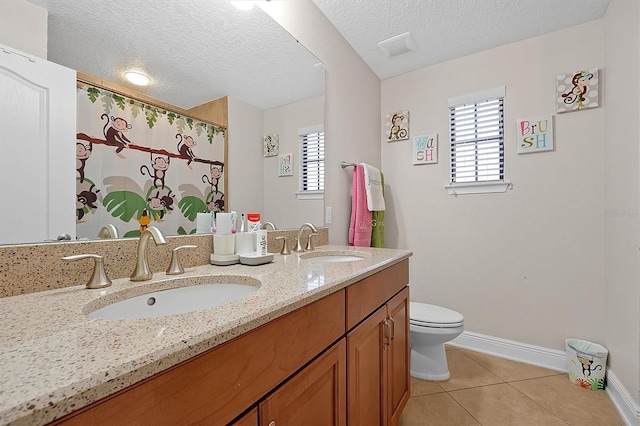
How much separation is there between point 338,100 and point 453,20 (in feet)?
3.00

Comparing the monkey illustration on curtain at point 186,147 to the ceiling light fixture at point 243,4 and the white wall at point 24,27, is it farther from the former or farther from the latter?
the ceiling light fixture at point 243,4

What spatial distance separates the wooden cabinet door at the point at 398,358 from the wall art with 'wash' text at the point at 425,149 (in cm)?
135

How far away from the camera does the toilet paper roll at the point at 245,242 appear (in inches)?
45.4

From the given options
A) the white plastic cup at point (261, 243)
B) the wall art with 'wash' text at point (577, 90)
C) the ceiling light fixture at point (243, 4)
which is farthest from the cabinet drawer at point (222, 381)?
the wall art with 'wash' text at point (577, 90)

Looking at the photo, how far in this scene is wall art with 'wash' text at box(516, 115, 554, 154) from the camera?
200 centimetres

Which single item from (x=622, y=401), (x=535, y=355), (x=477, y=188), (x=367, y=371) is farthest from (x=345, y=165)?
(x=622, y=401)

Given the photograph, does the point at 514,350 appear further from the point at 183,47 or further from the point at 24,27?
the point at 24,27

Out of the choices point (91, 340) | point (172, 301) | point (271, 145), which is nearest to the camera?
point (91, 340)

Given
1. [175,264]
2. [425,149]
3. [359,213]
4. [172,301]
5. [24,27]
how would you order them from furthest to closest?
1. [425,149]
2. [359,213]
3. [175,264]
4. [172,301]
5. [24,27]

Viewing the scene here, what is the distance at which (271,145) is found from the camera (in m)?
1.51

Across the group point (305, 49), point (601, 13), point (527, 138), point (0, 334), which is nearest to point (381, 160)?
point (527, 138)

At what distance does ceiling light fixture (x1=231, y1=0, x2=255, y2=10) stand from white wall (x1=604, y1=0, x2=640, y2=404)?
1870 millimetres

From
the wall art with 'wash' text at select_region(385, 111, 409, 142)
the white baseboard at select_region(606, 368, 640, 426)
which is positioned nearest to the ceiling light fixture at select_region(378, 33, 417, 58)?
the wall art with 'wash' text at select_region(385, 111, 409, 142)

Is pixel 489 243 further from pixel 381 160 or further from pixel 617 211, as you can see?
pixel 381 160
